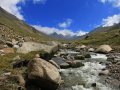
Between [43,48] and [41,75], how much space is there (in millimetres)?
17066

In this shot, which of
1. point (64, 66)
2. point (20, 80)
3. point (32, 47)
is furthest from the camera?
→ point (32, 47)

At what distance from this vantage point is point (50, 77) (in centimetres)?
2944

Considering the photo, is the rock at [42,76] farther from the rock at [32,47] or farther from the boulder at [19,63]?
the rock at [32,47]

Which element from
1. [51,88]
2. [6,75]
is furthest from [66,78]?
[6,75]

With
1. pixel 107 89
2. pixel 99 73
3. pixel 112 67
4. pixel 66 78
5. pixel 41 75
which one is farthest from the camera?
pixel 112 67

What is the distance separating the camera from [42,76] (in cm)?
2933

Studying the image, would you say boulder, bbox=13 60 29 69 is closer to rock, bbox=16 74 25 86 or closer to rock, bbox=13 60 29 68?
rock, bbox=13 60 29 68

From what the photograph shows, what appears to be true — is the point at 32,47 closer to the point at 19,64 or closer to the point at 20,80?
the point at 19,64

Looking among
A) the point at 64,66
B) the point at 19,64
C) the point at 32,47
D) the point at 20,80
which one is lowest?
the point at 20,80

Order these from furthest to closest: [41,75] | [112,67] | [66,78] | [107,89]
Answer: [112,67] < [66,78] < [107,89] < [41,75]

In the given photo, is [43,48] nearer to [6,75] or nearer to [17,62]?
[17,62]

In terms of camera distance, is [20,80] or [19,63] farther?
[19,63]

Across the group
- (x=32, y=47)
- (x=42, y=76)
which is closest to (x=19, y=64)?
Answer: (x=42, y=76)

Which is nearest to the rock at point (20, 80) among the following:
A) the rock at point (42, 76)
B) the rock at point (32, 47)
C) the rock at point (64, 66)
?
the rock at point (42, 76)
